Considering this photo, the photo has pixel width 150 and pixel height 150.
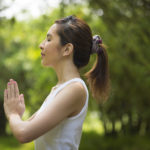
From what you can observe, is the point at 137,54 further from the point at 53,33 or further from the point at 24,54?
the point at 24,54

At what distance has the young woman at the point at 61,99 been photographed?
1644mm

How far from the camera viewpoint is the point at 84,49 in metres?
1.94

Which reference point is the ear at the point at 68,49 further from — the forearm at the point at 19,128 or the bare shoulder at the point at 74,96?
the forearm at the point at 19,128

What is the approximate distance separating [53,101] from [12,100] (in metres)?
0.27

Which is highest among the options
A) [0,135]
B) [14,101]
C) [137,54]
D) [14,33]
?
[14,101]

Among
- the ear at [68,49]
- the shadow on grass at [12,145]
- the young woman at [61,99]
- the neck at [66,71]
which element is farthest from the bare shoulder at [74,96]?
the shadow on grass at [12,145]

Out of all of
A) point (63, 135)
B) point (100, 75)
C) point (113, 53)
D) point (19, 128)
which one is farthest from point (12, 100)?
point (113, 53)

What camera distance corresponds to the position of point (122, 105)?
50.2 feet

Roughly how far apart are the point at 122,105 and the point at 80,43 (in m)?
13.7

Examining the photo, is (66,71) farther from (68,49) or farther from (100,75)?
(100,75)

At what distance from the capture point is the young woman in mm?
1644

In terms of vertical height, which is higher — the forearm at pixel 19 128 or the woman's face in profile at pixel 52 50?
the woman's face in profile at pixel 52 50

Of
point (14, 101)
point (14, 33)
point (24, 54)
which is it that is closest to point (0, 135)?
point (24, 54)

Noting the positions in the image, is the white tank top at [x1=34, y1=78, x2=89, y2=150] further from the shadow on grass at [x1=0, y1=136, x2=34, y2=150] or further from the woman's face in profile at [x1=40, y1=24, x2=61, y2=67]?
the shadow on grass at [x1=0, y1=136, x2=34, y2=150]
